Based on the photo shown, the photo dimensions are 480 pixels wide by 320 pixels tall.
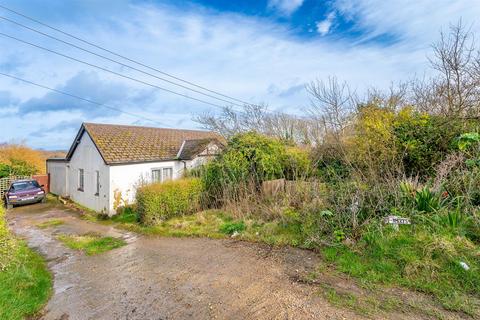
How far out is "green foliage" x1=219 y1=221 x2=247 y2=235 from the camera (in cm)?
817

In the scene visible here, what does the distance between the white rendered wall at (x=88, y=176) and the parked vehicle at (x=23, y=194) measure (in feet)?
5.75

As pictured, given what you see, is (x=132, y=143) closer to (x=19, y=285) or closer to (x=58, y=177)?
(x=58, y=177)

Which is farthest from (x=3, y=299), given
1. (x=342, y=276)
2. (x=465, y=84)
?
(x=465, y=84)

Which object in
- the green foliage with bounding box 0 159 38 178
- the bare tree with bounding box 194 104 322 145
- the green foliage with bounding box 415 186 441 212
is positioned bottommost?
the green foliage with bounding box 415 186 441 212

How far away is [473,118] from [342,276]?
23.7 ft

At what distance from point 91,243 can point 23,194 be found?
11.4m

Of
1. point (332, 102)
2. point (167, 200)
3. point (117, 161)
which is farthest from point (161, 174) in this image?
point (332, 102)

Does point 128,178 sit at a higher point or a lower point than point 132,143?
lower

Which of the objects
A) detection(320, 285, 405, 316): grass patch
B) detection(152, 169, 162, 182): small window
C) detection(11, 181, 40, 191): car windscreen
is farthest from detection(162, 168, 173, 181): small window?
detection(320, 285, 405, 316): grass patch

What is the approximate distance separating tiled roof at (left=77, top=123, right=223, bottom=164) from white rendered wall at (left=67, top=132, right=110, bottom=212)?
0.55 meters

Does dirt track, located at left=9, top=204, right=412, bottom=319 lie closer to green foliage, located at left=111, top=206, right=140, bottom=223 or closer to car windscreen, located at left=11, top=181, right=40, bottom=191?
green foliage, located at left=111, top=206, right=140, bottom=223

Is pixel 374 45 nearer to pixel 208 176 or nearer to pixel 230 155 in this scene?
pixel 230 155

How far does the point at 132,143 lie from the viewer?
16.0 meters

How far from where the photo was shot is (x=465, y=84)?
37.2 ft
